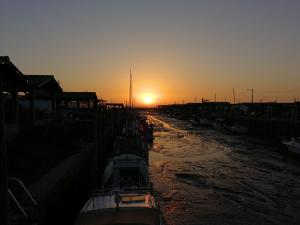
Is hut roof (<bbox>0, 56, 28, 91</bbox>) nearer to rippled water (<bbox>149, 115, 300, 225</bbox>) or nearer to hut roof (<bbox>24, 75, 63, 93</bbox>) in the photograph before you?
hut roof (<bbox>24, 75, 63, 93</bbox>)

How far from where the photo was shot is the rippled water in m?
20.2

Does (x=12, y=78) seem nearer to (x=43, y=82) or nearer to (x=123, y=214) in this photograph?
(x=43, y=82)

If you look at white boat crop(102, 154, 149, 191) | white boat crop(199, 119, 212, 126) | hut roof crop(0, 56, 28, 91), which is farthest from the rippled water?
white boat crop(199, 119, 212, 126)

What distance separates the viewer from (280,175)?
1244 inches

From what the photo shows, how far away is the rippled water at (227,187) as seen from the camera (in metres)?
20.2

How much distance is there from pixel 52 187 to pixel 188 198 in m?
10.3

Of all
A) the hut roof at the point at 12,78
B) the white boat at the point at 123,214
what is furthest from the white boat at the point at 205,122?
the white boat at the point at 123,214

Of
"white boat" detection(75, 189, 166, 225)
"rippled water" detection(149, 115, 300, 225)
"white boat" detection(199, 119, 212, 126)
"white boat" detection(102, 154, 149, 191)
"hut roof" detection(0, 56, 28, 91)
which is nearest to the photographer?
"white boat" detection(75, 189, 166, 225)

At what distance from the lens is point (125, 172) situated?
2139cm

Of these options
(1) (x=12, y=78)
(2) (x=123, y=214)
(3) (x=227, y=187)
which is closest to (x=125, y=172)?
(3) (x=227, y=187)

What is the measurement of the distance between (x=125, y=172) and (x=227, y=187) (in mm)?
9083

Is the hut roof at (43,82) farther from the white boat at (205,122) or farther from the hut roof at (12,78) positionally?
the white boat at (205,122)

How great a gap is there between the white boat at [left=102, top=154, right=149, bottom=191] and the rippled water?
8.17ft

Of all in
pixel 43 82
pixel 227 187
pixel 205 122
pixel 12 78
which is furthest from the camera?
pixel 205 122
